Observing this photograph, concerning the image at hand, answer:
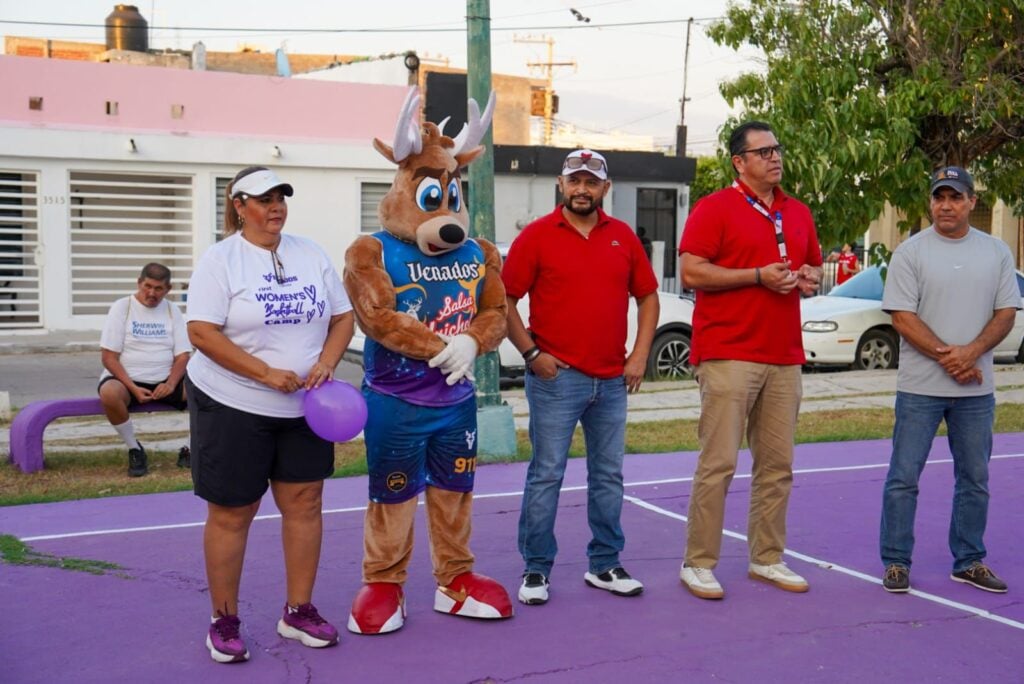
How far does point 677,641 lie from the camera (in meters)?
5.48

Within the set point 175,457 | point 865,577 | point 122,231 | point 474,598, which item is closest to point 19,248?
point 122,231

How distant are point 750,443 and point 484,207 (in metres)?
4.10

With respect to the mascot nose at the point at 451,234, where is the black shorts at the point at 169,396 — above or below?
below

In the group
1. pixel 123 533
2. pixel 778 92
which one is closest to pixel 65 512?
pixel 123 533

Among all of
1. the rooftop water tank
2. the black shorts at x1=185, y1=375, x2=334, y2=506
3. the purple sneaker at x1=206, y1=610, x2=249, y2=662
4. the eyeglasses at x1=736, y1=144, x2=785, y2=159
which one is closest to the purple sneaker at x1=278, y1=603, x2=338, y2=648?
the purple sneaker at x1=206, y1=610, x2=249, y2=662

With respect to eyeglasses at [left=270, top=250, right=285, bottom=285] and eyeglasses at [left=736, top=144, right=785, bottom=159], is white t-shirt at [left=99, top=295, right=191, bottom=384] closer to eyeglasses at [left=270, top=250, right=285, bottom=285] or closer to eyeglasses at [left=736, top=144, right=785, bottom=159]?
eyeglasses at [left=270, top=250, right=285, bottom=285]

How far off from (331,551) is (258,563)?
1.51 feet

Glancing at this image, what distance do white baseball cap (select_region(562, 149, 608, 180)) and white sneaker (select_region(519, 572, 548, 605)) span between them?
1959 millimetres

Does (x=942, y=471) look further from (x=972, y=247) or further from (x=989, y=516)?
(x=972, y=247)

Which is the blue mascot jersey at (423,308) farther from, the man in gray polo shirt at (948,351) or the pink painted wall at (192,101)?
the pink painted wall at (192,101)

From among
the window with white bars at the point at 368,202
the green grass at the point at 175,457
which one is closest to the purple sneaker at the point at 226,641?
the green grass at the point at 175,457

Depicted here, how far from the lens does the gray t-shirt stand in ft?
20.4

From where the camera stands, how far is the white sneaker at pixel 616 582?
20.1ft

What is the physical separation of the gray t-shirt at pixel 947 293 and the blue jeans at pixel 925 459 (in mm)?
87
